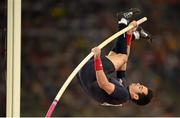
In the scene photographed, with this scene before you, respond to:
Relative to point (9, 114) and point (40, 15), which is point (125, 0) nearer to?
point (40, 15)

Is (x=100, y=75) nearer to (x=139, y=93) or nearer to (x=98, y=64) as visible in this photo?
(x=98, y=64)

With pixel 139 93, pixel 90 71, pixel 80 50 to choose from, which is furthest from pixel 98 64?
pixel 80 50

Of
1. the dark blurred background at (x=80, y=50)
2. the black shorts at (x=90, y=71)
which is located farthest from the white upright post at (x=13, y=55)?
the dark blurred background at (x=80, y=50)

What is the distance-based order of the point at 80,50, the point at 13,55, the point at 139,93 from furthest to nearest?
1. the point at 80,50
2. the point at 13,55
3. the point at 139,93

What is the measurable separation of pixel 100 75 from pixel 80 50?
5.10ft

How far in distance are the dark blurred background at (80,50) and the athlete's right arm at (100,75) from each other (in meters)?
1.42

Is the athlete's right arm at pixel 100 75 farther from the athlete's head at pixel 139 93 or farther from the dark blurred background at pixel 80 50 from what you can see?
the dark blurred background at pixel 80 50

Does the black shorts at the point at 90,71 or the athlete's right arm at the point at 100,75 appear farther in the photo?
the black shorts at the point at 90,71

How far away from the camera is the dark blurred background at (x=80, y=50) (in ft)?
14.6

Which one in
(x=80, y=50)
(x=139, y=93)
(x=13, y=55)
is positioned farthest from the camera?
(x=80, y=50)

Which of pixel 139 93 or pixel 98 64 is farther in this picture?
pixel 139 93

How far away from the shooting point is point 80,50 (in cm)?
447

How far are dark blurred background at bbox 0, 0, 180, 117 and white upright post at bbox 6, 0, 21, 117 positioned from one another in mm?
980

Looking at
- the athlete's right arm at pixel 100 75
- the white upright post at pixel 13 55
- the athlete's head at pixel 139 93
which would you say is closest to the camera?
the athlete's right arm at pixel 100 75
